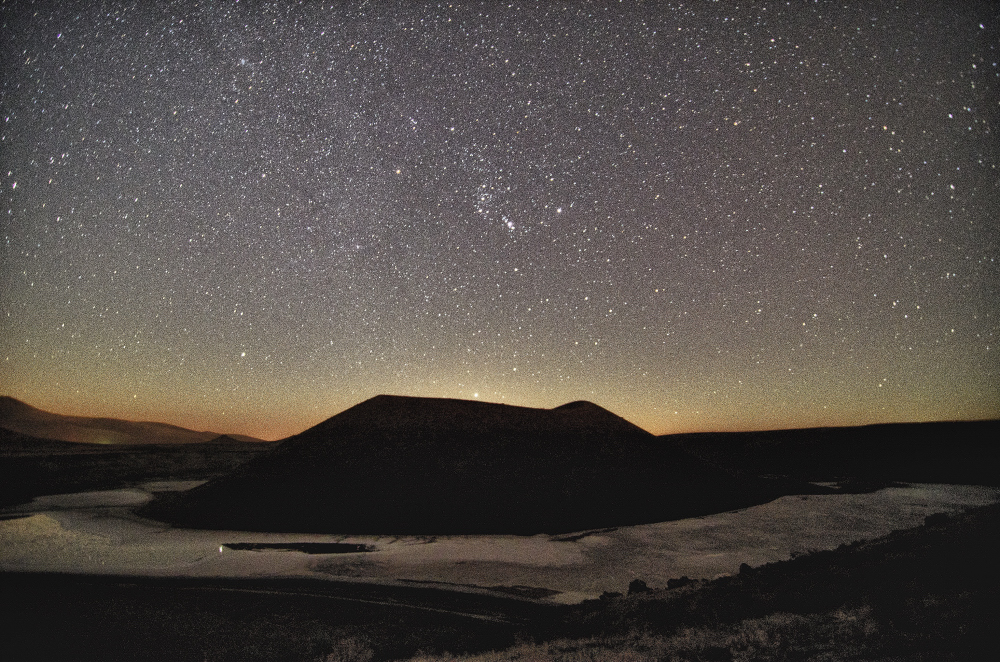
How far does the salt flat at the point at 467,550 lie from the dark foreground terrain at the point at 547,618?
27.2 inches

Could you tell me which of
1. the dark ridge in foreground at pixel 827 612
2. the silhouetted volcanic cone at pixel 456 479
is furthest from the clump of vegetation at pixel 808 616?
the silhouetted volcanic cone at pixel 456 479

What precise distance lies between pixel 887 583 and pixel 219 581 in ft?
24.7

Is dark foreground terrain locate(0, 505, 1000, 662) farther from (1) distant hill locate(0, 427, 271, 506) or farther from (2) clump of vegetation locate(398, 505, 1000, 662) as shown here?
(1) distant hill locate(0, 427, 271, 506)

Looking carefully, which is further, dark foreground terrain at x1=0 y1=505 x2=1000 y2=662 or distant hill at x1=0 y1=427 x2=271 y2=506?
distant hill at x1=0 y1=427 x2=271 y2=506

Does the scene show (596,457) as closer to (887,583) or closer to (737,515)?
(737,515)

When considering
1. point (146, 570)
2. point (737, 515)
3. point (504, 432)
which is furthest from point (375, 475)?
point (737, 515)

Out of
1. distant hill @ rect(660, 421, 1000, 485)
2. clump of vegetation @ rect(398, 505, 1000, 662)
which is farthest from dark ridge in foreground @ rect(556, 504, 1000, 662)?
distant hill @ rect(660, 421, 1000, 485)

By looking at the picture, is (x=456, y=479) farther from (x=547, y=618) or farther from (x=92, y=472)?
(x=92, y=472)

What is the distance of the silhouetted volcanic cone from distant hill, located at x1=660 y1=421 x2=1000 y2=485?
6.94 metres

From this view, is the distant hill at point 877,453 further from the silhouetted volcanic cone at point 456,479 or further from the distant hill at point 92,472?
the distant hill at point 92,472

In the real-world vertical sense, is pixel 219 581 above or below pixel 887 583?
below

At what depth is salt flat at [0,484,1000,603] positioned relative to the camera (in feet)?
22.7

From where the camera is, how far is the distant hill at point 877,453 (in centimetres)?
2367

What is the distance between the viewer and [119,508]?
13094 millimetres
